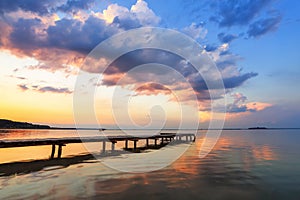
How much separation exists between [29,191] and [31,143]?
11427mm

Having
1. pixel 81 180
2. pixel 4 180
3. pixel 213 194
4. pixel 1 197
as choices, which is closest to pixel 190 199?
pixel 213 194

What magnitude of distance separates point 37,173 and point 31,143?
21.1ft

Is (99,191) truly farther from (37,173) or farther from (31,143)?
(31,143)

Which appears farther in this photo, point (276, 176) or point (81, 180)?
point (276, 176)

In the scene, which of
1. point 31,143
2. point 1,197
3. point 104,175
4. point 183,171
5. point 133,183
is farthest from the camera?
point 31,143

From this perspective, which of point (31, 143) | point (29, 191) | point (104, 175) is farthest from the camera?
point (31, 143)

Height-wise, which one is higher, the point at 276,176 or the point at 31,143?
the point at 31,143

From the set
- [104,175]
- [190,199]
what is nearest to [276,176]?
[190,199]

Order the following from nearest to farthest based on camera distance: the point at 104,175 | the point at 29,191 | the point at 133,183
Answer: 1. the point at 29,191
2. the point at 133,183
3. the point at 104,175

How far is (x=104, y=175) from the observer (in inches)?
654

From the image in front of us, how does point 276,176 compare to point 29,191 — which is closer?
point 29,191

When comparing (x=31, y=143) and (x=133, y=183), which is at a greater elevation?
(x=31, y=143)

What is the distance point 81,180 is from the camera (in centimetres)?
1486

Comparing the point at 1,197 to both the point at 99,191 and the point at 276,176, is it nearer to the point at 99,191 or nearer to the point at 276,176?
the point at 99,191
